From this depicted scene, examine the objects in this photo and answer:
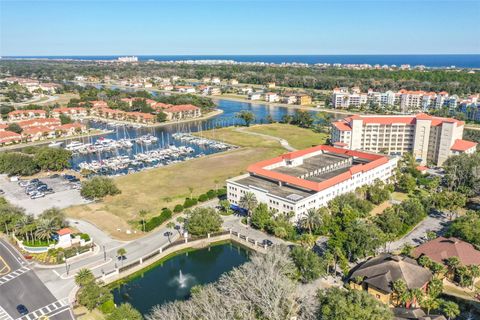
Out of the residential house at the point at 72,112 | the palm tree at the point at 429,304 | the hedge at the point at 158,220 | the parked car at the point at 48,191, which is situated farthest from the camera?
the residential house at the point at 72,112

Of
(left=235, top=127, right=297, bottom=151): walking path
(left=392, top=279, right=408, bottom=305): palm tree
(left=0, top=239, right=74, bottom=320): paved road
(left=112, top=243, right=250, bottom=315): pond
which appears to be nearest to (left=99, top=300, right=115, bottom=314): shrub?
(left=0, top=239, right=74, bottom=320): paved road

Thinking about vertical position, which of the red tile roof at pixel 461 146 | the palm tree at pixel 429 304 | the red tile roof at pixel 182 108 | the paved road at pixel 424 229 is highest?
the red tile roof at pixel 182 108

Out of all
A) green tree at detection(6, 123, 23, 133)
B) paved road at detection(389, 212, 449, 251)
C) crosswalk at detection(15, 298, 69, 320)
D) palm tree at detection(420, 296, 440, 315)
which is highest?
green tree at detection(6, 123, 23, 133)

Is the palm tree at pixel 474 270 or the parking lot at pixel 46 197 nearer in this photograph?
the palm tree at pixel 474 270

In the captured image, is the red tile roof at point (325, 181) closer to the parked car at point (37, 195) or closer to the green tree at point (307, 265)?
the green tree at point (307, 265)

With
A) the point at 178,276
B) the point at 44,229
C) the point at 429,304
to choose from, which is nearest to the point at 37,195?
the point at 44,229

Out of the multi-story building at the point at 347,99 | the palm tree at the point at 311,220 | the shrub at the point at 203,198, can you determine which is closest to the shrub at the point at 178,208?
the shrub at the point at 203,198

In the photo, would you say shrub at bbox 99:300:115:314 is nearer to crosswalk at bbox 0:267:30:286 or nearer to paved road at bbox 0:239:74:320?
paved road at bbox 0:239:74:320
